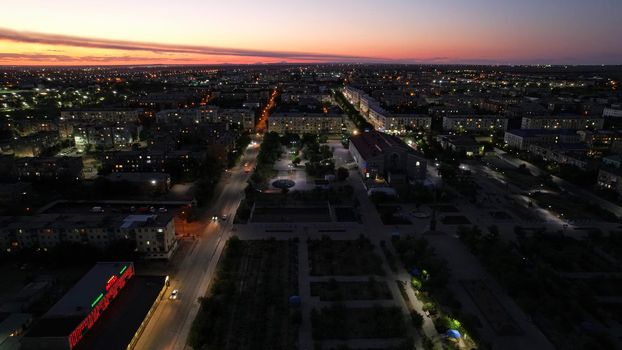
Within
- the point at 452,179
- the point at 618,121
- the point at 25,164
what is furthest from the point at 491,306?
the point at 618,121

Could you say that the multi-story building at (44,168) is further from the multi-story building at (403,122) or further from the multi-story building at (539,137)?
the multi-story building at (539,137)

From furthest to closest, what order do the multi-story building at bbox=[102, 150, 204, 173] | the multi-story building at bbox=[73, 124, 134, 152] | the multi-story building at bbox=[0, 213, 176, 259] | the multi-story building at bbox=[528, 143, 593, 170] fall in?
the multi-story building at bbox=[73, 124, 134, 152]
the multi-story building at bbox=[528, 143, 593, 170]
the multi-story building at bbox=[102, 150, 204, 173]
the multi-story building at bbox=[0, 213, 176, 259]

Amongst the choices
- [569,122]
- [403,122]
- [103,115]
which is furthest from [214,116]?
[569,122]

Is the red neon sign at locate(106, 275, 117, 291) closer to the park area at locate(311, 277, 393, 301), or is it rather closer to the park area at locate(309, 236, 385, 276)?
the park area at locate(311, 277, 393, 301)

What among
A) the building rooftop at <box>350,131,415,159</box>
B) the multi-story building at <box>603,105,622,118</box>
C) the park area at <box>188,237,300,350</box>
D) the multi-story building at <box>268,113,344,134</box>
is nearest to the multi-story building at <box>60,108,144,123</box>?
the multi-story building at <box>268,113,344,134</box>

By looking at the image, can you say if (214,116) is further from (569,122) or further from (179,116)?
(569,122)

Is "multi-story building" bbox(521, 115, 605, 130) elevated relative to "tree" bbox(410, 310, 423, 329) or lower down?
elevated

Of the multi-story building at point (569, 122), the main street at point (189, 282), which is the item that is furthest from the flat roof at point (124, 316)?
the multi-story building at point (569, 122)

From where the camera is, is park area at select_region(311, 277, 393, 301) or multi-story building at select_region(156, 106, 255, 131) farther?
multi-story building at select_region(156, 106, 255, 131)
